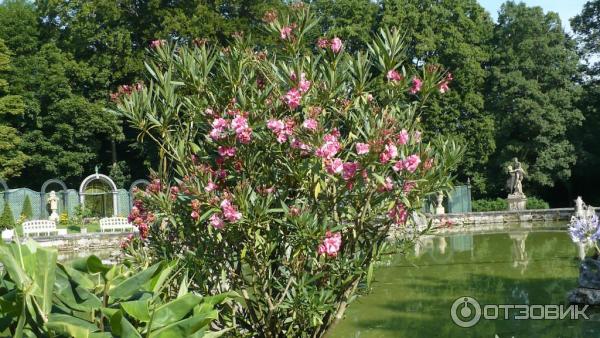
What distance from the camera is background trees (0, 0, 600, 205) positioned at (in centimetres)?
2983

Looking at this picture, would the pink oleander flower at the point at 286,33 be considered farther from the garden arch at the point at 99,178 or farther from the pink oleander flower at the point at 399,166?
the garden arch at the point at 99,178

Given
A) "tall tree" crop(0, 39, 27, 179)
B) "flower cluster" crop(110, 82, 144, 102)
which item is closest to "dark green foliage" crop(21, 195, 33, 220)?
"tall tree" crop(0, 39, 27, 179)

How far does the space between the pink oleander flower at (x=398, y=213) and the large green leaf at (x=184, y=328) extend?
9.03 feet

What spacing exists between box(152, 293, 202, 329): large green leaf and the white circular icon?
6.34 metres

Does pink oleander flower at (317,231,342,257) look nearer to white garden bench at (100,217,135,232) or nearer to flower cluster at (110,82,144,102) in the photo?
flower cluster at (110,82,144,102)

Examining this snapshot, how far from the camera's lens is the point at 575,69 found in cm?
3053

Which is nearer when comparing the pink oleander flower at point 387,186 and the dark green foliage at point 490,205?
the pink oleander flower at point 387,186

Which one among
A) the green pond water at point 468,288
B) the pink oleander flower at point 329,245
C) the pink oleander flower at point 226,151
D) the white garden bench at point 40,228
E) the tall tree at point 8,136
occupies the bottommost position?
the green pond water at point 468,288

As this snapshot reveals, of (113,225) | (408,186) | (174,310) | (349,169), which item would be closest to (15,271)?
(174,310)

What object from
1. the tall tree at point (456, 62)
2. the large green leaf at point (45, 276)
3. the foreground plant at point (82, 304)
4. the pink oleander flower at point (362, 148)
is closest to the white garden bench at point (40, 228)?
the tall tree at point (456, 62)

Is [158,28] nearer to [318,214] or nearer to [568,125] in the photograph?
[568,125]

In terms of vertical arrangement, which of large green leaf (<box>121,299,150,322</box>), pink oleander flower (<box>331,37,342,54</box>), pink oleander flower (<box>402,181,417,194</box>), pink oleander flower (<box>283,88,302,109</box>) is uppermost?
pink oleander flower (<box>331,37,342,54</box>)

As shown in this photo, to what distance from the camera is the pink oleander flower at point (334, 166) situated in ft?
13.2

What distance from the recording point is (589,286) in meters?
8.11
